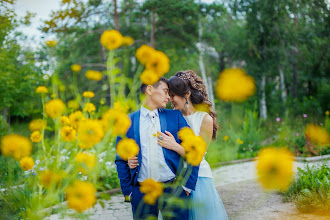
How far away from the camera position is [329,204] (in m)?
2.92

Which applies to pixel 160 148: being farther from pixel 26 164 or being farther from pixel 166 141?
pixel 26 164

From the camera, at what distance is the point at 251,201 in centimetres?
295

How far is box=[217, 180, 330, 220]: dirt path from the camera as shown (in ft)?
9.46

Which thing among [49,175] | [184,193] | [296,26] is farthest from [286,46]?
[49,175]

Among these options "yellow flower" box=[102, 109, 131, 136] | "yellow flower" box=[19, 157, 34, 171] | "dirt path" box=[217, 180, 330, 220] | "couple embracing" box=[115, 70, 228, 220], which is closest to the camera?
"yellow flower" box=[102, 109, 131, 136]

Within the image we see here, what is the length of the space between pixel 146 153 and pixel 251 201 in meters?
1.56

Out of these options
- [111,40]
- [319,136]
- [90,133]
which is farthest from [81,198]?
[319,136]

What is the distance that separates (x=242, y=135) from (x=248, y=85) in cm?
652

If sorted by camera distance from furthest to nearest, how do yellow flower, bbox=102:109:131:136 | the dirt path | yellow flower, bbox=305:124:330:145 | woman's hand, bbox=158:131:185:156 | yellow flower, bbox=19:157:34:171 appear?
yellow flower, bbox=305:124:330:145
the dirt path
woman's hand, bbox=158:131:185:156
yellow flower, bbox=19:157:34:171
yellow flower, bbox=102:109:131:136

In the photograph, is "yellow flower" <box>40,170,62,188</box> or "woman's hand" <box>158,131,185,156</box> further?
"woman's hand" <box>158,131,185,156</box>

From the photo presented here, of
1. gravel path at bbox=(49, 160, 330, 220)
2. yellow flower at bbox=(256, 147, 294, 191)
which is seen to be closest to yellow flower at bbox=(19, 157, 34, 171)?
gravel path at bbox=(49, 160, 330, 220)

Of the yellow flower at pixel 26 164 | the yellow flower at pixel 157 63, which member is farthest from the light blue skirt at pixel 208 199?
the yellow flower at pixel 157 63

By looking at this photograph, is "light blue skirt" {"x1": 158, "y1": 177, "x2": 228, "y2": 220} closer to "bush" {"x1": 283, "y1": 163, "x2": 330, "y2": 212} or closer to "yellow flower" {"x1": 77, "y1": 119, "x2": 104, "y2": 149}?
"bush" {"x1": 283, "y1": 163, "x2": 330, "y2": 212}

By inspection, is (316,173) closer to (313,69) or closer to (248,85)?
(248,85)
